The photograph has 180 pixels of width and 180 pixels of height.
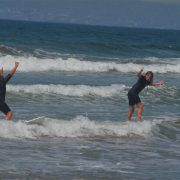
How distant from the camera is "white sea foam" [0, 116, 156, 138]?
46.2 feet

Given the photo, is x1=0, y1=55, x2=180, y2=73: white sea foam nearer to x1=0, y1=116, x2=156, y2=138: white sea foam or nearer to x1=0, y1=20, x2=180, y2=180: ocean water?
x1=0, y1=20, x2=180, y2=180: ocean water

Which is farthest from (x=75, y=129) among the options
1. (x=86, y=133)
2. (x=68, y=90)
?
(x=68, y=90)

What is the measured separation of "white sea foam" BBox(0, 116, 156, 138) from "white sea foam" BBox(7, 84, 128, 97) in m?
5.93

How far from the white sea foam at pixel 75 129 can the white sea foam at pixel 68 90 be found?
19.5ft

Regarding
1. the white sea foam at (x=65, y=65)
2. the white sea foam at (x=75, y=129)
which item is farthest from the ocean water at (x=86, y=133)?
the white sea foam at (x=65, y=65)

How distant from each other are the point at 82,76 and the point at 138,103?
12201mm

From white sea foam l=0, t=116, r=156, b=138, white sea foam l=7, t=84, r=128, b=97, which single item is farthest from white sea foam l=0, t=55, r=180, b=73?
white sea foam l=0, t=116, r=156, b=138

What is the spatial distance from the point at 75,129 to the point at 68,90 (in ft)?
24.3

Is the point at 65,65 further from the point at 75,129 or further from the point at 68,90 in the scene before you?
the point at 75,129

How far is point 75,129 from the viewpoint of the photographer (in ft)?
49.1

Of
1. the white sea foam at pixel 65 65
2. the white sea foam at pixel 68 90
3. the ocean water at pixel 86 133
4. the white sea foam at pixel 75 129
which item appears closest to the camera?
the ocean water at pixel 86 133

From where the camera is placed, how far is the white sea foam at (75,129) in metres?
14.1

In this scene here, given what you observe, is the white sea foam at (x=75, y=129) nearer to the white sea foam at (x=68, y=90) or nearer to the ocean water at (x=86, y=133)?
the ocean water at (x=86, y=133)

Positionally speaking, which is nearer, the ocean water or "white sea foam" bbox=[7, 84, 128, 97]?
the ocean water
